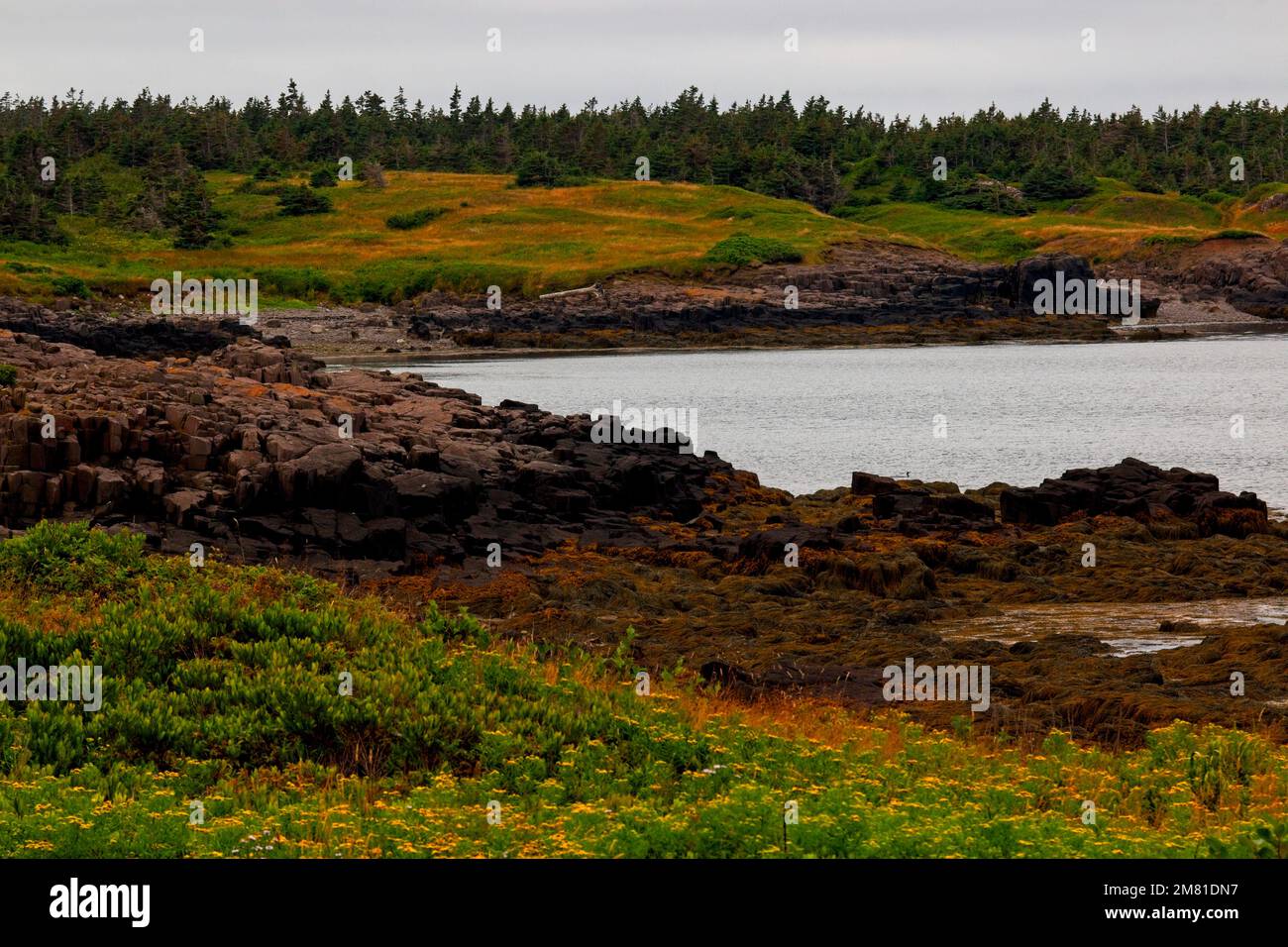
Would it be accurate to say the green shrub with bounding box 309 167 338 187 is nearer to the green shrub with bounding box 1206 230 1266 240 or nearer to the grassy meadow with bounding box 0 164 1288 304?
the grassy meadow with bounding box 0 164 1288 304

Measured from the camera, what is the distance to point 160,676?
Result: 14891 mm

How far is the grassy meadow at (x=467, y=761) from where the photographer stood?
1002 centimetres

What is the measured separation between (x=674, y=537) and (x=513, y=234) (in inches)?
4778

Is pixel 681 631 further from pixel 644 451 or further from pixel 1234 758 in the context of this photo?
pixel 644 451

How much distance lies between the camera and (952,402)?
80.8 metres

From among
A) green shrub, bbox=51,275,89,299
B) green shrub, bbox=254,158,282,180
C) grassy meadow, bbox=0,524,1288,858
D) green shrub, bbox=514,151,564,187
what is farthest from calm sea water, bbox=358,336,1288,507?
green shrub, bbox=254,158,282,180

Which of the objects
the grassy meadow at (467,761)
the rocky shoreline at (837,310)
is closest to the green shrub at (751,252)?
the rocky shoreline at (837,310)

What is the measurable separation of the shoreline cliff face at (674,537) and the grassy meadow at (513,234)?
79.2 m

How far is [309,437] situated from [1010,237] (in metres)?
133

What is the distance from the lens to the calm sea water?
5597 cm

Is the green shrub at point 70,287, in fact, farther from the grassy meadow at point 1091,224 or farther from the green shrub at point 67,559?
the green shrub at point 67,559

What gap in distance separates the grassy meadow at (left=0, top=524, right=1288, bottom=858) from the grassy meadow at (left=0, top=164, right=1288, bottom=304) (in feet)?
324

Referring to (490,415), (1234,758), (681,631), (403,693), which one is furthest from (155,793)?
(490,415)

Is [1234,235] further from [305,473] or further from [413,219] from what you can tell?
[305,473]
